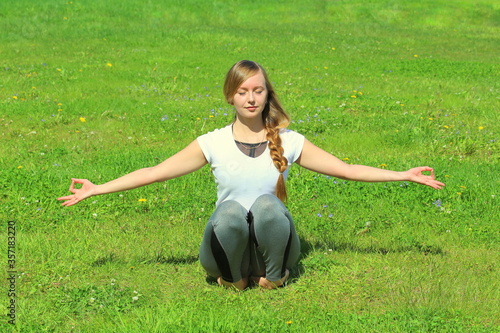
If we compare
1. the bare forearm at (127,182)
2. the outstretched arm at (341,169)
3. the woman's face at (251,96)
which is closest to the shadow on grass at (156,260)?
the bare forearm at (127,182)

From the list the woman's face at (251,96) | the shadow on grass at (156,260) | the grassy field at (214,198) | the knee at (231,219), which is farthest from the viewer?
the shadow on grass at (156,260)

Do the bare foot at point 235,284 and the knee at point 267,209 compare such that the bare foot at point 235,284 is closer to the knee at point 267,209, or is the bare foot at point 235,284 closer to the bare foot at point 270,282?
the bare foot at point 270,282

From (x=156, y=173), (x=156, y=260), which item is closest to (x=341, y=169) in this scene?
(x=156, y=173)

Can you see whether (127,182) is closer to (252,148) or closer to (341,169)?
(252,148)

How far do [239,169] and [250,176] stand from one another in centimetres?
10

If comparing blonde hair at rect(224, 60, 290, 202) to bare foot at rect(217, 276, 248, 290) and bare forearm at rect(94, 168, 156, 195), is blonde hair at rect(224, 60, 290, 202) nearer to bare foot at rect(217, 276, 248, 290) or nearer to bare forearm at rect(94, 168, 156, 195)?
bare foot at rect(217, 276, 248, 290)

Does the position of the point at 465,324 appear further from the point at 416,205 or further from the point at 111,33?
the point at 111,33

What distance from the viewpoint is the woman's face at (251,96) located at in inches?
184

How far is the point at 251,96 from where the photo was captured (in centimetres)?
468

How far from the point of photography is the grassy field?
15.0 feet

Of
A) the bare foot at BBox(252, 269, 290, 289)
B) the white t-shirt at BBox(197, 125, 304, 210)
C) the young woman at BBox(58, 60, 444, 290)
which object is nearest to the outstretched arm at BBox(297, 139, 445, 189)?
the young woman at BBox(58, 60, 444, 290)

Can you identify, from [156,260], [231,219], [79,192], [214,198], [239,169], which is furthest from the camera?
[214,198]

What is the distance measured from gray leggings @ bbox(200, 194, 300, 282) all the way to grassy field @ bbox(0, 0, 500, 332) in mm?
221

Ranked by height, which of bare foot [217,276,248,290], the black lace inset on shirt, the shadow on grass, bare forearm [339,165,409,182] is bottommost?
the shadow on grass
